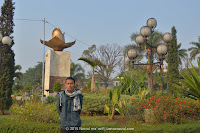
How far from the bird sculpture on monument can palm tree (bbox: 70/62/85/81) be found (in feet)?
65.0

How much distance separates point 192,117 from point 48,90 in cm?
1502

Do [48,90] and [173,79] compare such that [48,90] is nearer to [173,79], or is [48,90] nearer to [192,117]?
[173,79]

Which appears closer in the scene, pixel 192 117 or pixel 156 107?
pixel 156 107

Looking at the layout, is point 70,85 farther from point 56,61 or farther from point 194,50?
point 194,50

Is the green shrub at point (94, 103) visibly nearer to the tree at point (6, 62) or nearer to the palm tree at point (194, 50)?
the tree at point (6, 62)

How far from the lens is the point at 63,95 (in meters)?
3.50

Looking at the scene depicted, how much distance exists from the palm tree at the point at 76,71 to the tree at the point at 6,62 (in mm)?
30015

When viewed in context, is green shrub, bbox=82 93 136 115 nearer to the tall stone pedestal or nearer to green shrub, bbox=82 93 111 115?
green shrub, bbox=82 93 111 115

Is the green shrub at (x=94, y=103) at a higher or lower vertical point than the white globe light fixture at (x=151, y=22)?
lower

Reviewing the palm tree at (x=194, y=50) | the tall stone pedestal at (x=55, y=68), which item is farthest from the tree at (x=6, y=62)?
the palm tree at (x=194, y=50)

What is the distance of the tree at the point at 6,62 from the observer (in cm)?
1097

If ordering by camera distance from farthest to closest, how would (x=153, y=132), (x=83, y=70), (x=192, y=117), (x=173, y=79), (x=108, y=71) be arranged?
(x=83, y=70), (x=108, y=71), (x=173, y=79), (x=192, y=117), (x=153, y=132)

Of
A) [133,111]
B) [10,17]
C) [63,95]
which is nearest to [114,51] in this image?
[10,17]

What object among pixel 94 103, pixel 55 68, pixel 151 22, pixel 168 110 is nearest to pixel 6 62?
pixel 94 103
